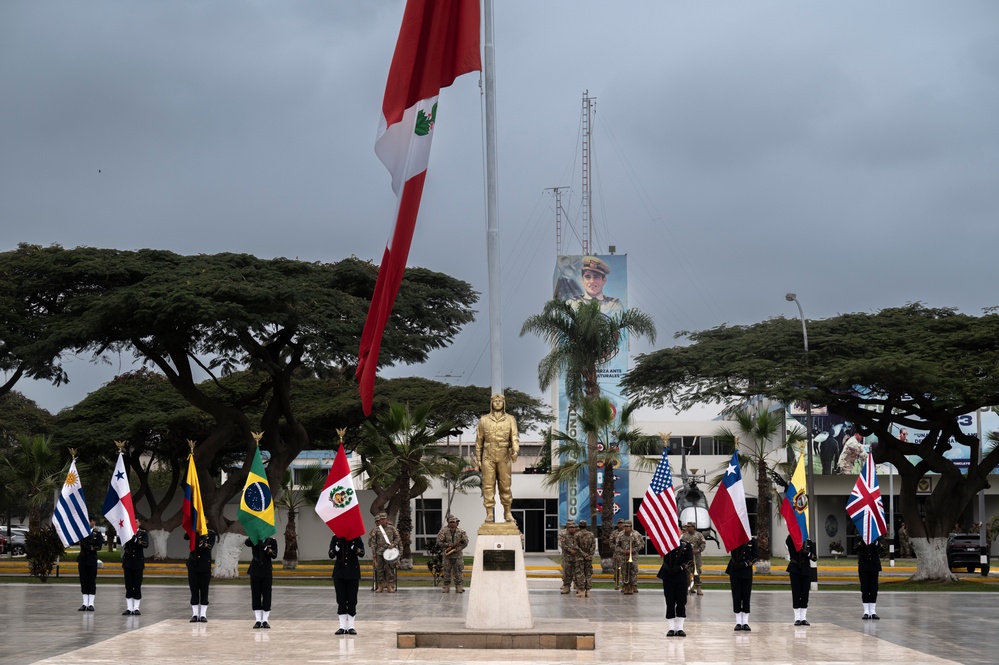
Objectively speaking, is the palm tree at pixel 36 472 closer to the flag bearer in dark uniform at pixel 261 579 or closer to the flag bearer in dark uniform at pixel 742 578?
the flag bearer in dark uniform at pixel 261 579

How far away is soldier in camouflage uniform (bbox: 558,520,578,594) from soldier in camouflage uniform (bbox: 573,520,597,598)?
0.12 metres

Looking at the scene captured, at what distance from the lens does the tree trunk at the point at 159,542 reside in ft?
153

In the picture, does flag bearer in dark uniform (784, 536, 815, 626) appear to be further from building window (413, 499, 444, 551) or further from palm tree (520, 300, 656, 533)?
building window (413, 499, 444, 551)

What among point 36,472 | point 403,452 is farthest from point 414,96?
point 36,472

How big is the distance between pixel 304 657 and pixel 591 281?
176 ft

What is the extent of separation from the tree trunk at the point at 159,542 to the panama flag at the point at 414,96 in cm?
3287

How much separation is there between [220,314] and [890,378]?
17375 mm

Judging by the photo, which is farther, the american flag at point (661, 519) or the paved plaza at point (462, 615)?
the american flag at point (661, 519)

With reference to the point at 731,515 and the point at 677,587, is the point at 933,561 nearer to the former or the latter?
the point at 731,515

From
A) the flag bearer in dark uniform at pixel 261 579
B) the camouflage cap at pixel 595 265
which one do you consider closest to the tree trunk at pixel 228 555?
the flag bearer in dark uniform at pixel 261 579

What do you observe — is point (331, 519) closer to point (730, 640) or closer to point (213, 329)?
point (730, 640)

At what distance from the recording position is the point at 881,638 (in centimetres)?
1800

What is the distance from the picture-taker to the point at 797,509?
20.2 m

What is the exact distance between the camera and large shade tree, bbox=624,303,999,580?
30.0 metres
